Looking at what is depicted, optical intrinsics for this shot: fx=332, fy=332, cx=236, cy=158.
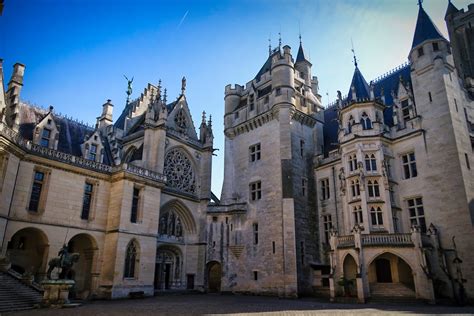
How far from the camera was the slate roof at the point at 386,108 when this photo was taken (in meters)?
26.4

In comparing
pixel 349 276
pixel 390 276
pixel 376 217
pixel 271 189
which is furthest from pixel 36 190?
pixel 390 276

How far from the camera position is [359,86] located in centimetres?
2606

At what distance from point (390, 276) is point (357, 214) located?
169 inches

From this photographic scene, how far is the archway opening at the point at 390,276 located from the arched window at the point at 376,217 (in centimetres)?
195

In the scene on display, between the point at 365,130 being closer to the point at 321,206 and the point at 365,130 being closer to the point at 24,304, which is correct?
the point at 321,206

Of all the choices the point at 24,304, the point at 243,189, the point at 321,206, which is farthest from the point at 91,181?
the point at 321,206

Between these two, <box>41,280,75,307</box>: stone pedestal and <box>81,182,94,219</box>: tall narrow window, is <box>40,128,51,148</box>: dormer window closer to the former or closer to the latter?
<box>81,182,94,219</box>: tall narrow window

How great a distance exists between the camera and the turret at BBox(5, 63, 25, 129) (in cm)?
2084

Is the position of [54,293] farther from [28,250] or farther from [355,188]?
[355,188]

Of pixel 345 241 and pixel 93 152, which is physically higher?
pixel 93 152

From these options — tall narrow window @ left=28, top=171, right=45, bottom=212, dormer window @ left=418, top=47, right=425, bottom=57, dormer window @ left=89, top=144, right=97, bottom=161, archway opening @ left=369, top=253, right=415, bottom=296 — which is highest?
dormer window @ left=418, top=47, right=425, bottom=57

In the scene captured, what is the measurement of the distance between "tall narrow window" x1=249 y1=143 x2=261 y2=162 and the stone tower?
9cm

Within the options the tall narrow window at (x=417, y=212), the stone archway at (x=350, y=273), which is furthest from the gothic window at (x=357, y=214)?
the tall narrow window at (x=417, y=212)

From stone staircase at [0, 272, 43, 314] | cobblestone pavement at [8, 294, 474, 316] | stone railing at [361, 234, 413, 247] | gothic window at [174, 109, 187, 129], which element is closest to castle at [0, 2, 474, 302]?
stone railing at [361, 234, 413, 247]
